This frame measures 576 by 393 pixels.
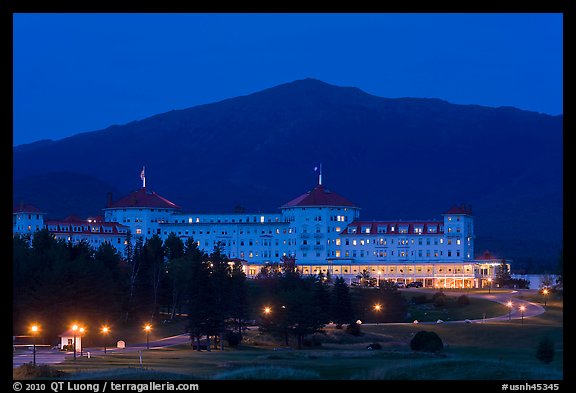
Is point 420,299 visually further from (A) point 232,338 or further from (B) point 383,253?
(A) point 232,338

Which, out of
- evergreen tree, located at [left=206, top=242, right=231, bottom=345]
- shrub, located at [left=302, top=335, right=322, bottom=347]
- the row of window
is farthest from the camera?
the row of window

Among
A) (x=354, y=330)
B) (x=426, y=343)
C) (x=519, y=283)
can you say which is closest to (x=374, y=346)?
(x=426, y=343)

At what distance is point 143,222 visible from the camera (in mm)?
195250

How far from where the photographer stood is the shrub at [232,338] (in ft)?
312

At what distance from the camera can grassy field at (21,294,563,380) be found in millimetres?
53531

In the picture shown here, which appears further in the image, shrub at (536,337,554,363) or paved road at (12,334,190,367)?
shrub at (536,337,554,363)

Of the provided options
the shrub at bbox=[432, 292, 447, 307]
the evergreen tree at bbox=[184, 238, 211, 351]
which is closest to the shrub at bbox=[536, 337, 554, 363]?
the evergreen tree at bbox=[184, 238, 211, 351]

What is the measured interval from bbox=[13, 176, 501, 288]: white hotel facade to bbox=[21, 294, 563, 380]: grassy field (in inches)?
1810

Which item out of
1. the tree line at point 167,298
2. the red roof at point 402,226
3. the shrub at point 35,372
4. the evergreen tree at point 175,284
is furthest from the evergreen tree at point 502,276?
the shrub at point 35,372

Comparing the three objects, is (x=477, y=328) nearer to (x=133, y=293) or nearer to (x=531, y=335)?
(x=531, y=335)

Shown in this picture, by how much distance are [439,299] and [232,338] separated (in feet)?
Answer: 157

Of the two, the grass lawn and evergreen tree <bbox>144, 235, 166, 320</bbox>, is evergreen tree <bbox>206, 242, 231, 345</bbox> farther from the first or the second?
the grass lawn

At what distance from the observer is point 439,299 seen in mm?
136250
